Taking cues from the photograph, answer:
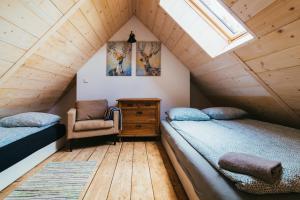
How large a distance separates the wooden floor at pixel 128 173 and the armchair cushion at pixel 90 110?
1.65ft

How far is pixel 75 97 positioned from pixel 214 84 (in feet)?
8.80

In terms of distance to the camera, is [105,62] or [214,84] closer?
[214,84]

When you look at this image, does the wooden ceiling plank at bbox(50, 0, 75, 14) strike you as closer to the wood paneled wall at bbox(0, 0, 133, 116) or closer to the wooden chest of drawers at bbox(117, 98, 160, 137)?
the wood paneled wall at bbox(0, 0, 133, 116)

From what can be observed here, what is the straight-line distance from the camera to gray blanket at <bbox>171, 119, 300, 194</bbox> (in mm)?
877

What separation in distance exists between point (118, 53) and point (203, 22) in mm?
1790

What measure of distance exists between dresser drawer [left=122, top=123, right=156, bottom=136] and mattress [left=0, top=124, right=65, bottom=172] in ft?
3.56

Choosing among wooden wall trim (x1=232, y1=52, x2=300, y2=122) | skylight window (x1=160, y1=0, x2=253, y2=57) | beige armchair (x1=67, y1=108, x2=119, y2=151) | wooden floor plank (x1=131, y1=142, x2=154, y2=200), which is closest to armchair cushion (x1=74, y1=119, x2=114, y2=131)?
beige armchair (x1=67, y1=108, x2=119, y2=151)

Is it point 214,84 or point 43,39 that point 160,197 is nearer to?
point 43,39

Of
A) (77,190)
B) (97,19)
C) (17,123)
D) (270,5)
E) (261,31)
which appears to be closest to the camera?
(270,5)

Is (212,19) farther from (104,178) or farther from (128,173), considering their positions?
(104,178)

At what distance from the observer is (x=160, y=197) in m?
1.59

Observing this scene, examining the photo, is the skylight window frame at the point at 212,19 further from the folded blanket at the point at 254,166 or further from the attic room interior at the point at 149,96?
the folded blanket at the point at 254,166

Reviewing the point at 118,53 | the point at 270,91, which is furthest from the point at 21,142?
the point at 270,91

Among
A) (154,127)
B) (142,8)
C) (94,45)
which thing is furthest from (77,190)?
(142,8)
